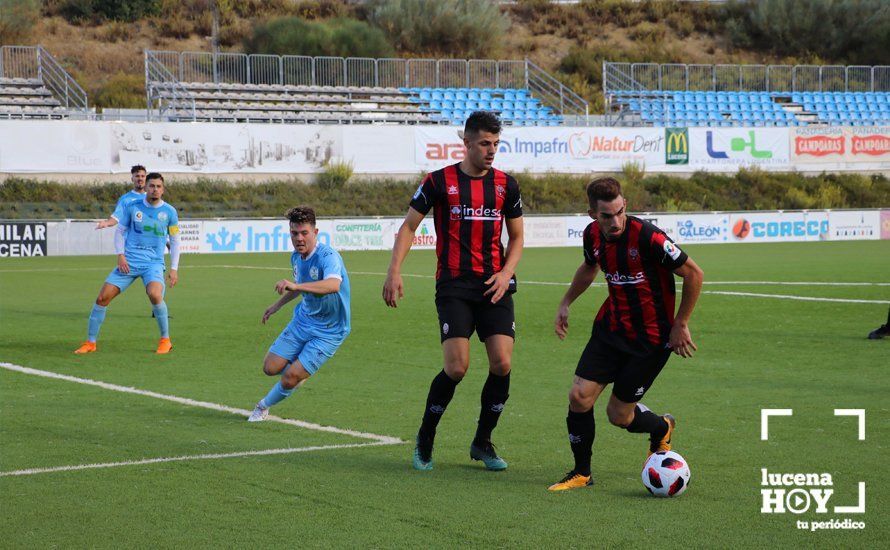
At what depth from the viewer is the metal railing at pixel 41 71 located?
45031 mm

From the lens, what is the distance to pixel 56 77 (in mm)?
46594

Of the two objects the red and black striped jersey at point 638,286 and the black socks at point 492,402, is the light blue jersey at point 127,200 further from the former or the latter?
the red and black striped jersey at point 638,286

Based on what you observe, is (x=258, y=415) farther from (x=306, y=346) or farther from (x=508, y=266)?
(x=508, y=266)

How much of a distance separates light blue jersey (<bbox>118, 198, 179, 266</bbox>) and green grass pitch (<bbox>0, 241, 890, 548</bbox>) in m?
1.11

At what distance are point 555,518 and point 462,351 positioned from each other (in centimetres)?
154

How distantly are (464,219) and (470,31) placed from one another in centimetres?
5982

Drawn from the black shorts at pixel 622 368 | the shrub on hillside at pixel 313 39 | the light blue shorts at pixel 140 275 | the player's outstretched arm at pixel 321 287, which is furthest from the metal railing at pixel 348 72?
the black shorts at pixel 622 368

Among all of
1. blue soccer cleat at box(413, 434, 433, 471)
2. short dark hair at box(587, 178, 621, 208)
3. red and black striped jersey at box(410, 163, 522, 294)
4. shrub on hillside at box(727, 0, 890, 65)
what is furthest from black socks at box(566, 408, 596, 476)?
shrub on hillside at box(727, 0, 890, 65)

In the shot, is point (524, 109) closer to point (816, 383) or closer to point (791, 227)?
point (791, 227)

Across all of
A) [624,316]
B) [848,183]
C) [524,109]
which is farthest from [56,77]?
[624,316]

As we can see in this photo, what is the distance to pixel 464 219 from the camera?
7332mm

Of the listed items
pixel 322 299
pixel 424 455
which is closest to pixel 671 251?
pixel 424 455

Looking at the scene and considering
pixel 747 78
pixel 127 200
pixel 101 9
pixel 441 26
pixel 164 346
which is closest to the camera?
pixel 164 346

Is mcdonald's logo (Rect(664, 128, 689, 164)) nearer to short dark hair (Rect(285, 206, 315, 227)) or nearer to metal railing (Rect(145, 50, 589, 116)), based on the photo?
metal railing (Rect(145, 50, 589, 116))
